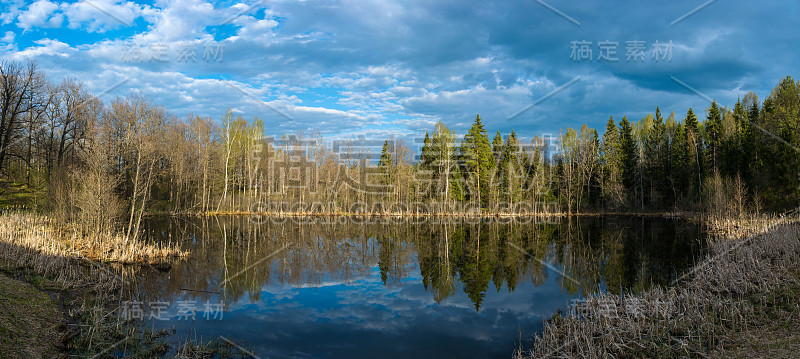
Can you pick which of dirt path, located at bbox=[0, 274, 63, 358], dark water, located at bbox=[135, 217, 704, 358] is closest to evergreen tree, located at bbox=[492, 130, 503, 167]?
dark water, located at bbox=[135, 217, 704, 358]

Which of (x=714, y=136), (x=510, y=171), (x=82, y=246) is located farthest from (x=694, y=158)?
(x=82, y=246)

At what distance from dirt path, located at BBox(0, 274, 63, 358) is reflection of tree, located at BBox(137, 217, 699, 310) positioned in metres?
3.69

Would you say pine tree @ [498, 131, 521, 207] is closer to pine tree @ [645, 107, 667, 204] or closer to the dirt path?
pine tree @ [645, 107, 667, 204]

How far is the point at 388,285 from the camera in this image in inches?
631

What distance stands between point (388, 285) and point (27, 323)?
34.9ft

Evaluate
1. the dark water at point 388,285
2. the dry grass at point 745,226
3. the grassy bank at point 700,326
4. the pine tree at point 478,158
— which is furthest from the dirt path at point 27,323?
the pine tree at point 478,158

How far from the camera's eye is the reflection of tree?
50.3 feet

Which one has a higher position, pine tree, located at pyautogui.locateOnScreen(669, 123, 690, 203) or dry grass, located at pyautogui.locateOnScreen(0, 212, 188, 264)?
pine tree, located at pyautogui.locateOnScreen(669, 123, 690, 203)

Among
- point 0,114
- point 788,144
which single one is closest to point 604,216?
point 788,144

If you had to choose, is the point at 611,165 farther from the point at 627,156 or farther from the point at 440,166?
the point at 440,166

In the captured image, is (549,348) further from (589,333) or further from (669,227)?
(669,227)

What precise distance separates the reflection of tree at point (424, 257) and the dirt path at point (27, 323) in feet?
12.1

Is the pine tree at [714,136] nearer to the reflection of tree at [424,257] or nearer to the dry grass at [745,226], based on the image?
the reflection of tree at [424,257]

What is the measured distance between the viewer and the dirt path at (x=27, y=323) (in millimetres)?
6941
